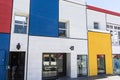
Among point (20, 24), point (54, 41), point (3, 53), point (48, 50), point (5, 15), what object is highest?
point (5, 15)

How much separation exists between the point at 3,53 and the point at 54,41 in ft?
13.6

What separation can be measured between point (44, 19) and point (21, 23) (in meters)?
1.84

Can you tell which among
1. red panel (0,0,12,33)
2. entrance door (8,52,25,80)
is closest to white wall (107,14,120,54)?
entrance door (8,52,25,80)

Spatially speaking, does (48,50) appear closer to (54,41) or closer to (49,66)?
(54,41)

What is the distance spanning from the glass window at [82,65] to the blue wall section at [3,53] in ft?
21.3

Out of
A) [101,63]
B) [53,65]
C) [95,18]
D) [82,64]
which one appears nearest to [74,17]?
[95,18]

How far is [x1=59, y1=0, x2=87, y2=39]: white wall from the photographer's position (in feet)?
46.8

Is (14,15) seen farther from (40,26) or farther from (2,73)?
(2,73)

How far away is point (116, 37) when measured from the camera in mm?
18609

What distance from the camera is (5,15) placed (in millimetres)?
11344

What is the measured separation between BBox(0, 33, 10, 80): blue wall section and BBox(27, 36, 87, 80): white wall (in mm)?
1688

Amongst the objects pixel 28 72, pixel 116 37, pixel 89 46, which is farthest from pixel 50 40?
pixel 116 37

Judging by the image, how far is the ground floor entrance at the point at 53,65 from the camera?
13330mm

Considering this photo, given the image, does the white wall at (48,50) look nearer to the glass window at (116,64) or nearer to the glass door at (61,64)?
the glass door at (61,64)
